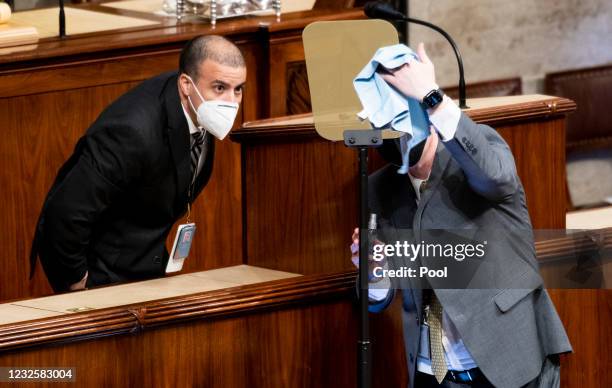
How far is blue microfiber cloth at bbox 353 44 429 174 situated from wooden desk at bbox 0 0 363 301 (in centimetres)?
229

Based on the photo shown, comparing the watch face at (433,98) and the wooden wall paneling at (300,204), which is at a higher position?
the watch face at (433,98)

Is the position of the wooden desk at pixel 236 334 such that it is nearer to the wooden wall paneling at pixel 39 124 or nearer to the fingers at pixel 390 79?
the fingers at pixel 390 79

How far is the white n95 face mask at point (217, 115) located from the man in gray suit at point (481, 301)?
993 millimetres

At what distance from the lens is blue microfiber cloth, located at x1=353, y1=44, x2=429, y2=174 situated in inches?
115

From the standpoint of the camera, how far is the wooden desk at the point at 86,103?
4988 mm

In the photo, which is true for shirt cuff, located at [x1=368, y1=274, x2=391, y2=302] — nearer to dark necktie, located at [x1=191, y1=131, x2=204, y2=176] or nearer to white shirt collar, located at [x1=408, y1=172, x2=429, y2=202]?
white shirt collar, located at [x1=408, y1=172, x2=429, y2=202]

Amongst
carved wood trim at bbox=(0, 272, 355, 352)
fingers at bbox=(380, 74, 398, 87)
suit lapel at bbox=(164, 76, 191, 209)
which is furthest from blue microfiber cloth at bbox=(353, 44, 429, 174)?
suit lapel at bbox=(164, 76, 191, 209)

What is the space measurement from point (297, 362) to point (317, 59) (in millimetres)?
763

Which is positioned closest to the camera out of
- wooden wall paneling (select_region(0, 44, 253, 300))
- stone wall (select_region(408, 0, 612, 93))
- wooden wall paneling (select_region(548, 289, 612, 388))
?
wooden wall paneling (select_region(548, 289, 612, 388))

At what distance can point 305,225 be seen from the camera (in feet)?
12.5

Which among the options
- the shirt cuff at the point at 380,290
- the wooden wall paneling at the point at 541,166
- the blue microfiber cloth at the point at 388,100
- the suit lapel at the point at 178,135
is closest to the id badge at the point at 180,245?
the suit lapel at the point at 178,135

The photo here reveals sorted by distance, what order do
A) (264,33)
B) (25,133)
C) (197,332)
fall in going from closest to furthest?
(197,332) < (25,133) < (264,33)

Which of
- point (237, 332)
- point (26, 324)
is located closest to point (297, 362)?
point (237, 332)

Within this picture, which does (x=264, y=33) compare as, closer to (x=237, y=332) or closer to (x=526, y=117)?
(x=526, y=117)
